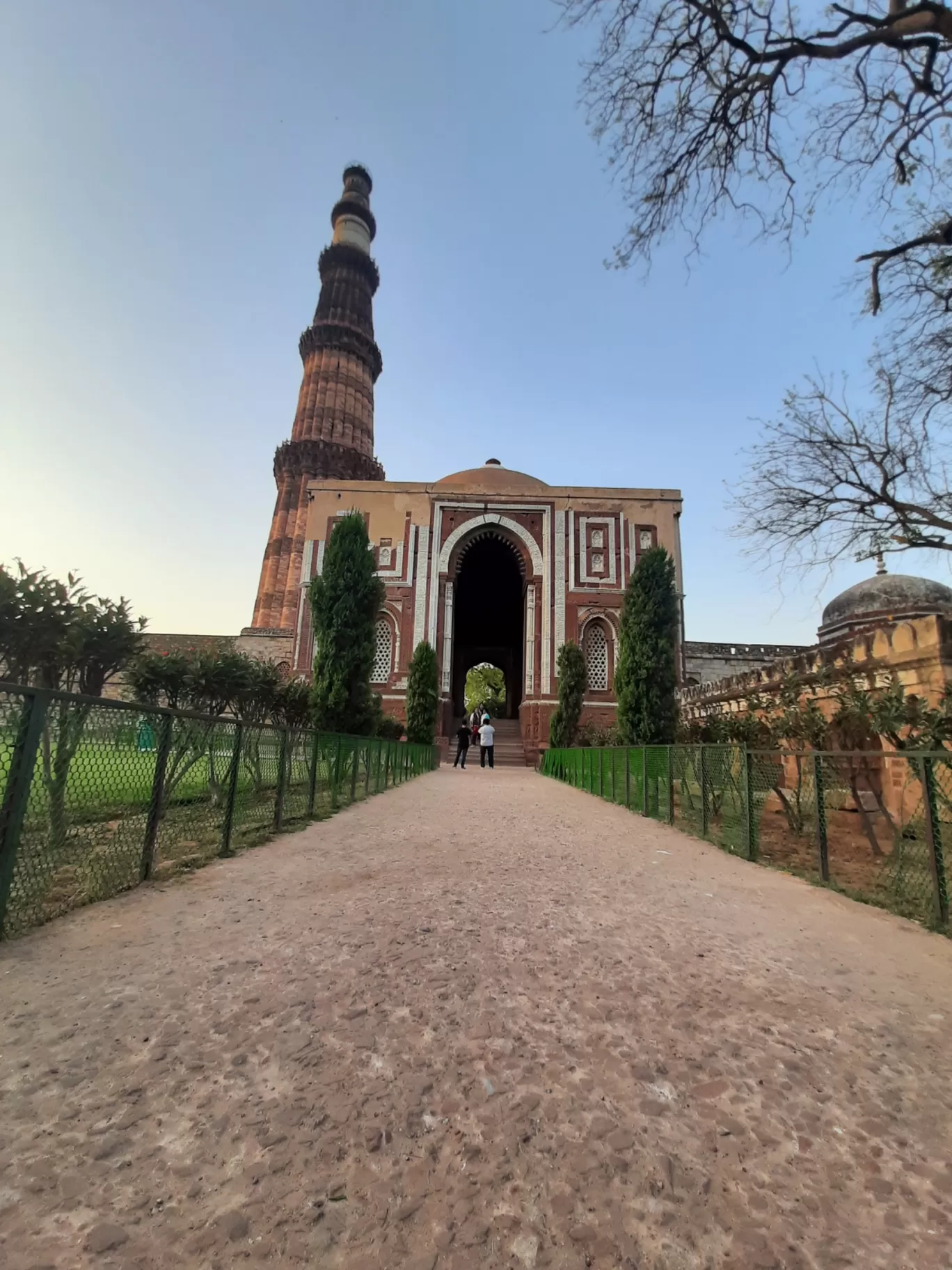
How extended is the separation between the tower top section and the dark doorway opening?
24494mm

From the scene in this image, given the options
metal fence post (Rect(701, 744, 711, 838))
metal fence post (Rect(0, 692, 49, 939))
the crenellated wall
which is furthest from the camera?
the crenellated wall

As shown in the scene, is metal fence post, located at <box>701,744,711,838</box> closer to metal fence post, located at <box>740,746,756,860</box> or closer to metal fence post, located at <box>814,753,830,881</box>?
metal fence post, located at <box>740,746,756,860</box>

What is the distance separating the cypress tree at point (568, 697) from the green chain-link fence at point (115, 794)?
14.4 meters

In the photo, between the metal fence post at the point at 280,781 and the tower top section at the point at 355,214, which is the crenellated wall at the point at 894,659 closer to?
the metal fence post at the point at 280,781

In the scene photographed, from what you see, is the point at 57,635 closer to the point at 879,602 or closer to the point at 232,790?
the point at 232,790

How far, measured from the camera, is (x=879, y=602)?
17.6 metres

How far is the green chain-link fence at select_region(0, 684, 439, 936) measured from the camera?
260cm

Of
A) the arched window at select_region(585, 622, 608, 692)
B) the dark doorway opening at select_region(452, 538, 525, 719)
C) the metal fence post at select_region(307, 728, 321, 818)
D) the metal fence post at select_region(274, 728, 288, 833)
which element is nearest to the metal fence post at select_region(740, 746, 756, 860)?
the metal fence post at select_region(274, 728, 288, 833)

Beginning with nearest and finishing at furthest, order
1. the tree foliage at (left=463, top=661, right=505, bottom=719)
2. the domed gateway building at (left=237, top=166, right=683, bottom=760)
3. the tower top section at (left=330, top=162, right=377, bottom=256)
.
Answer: the domed gateway building at (left=237, top=166, right=683, bottom=760) < the tower top section at (left=330, top=162, right=377, bottom=256) < the tree foliage at (left=463, top=661, right=505, bottom=719)

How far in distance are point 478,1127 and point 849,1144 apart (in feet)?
2.96

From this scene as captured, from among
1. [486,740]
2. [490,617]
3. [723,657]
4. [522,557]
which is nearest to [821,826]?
[486,740]

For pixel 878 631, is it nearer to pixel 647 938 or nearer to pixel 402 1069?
pixel 647 938

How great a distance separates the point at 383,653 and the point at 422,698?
145 inches

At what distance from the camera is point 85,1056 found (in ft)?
5.69
